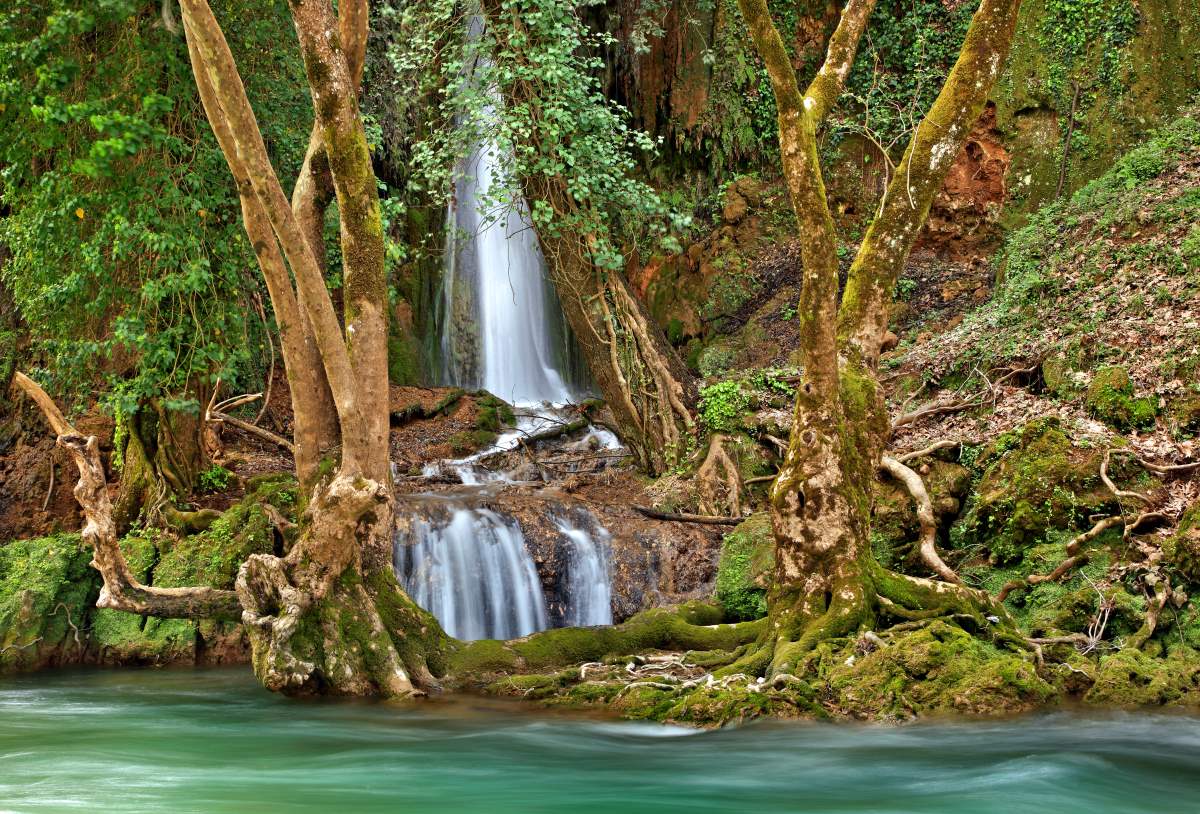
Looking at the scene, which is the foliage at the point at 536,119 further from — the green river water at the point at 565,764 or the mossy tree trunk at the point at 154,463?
the green river water at the point at 565,764

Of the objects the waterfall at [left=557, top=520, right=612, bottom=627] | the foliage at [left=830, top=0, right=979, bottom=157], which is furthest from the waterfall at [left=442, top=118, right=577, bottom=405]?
the waterfall at [left=557, top=520, right=612, bottom=627]

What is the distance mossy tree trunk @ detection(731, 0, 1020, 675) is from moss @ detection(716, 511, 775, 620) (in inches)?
87.7

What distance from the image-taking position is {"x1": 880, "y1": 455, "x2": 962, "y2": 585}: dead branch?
387 inches

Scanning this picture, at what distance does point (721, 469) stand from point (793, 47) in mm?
10499

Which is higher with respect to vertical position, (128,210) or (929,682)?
(128,210)

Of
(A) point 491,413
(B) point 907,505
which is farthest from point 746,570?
(A) point 491,413

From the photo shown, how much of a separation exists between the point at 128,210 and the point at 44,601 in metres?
4.29

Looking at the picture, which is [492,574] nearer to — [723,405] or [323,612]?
[323,612]

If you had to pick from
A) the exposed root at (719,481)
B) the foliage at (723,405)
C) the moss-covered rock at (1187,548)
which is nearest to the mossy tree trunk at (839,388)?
→ the moss-covered rock at (1187,548)

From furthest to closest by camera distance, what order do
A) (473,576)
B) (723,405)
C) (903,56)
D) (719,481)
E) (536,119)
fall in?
(903,56) → (723,405) → (536,119) → (719,481) → (473,576)

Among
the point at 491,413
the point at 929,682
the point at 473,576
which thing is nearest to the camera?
the point at 929,682

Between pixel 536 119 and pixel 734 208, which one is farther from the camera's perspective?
pixel 734 208

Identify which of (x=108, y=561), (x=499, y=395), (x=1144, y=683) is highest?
(x=499, y=395)

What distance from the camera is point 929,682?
7.69m
